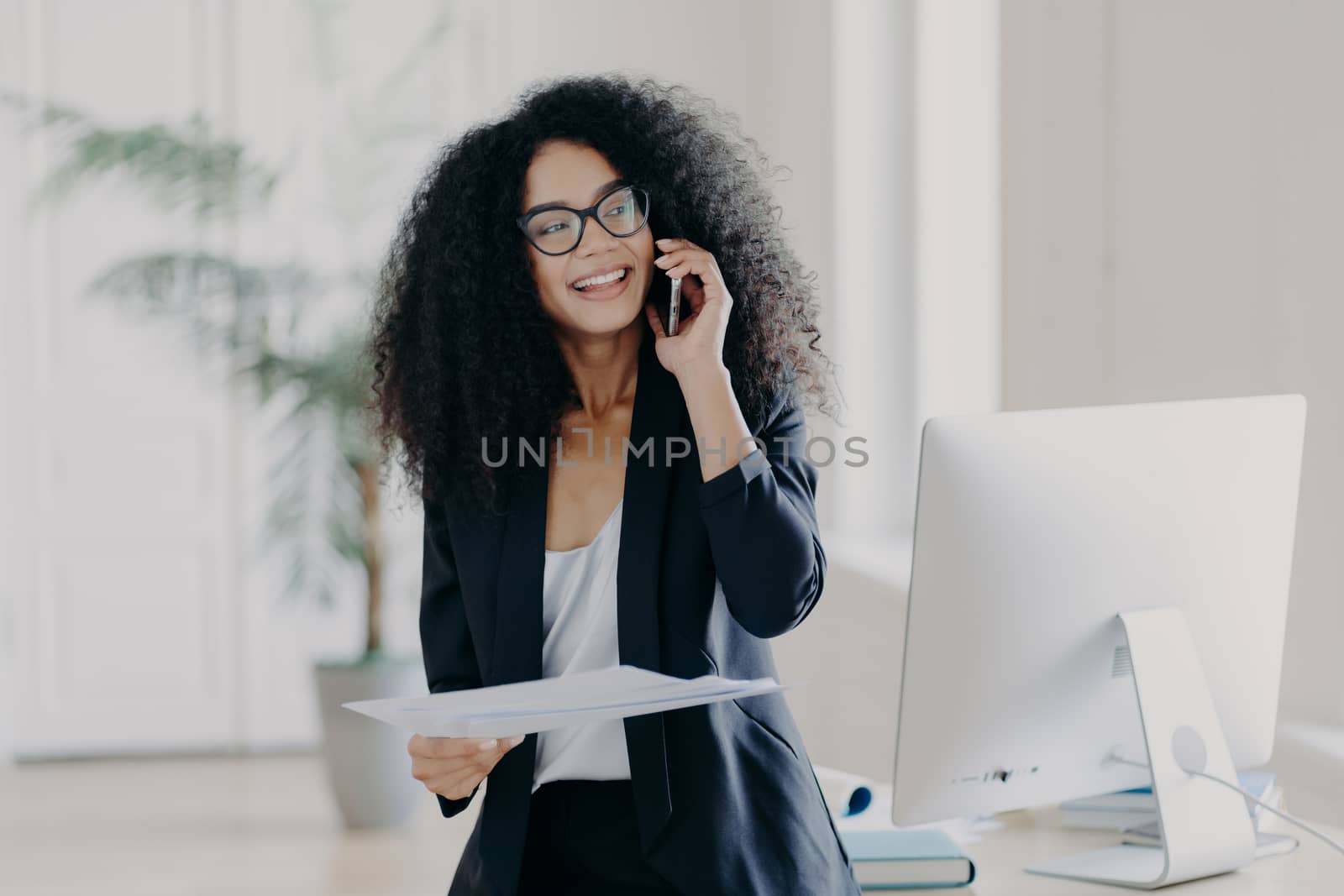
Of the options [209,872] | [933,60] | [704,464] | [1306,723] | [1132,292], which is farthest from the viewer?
[933,60]

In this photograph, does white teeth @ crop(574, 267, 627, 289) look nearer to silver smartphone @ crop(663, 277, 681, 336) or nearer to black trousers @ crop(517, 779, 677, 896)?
silver smartphone @ crop(663, 277, 681, 336)

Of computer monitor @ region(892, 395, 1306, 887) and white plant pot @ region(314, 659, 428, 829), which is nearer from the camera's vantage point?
computer monitor @ region(892, 395, 1306, 887)

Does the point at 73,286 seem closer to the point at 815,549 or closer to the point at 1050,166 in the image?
the point at 1050,166

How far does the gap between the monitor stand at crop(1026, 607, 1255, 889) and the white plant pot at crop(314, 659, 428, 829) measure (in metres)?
2.64

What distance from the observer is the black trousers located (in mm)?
1211

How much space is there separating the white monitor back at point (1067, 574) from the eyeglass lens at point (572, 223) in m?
0.37

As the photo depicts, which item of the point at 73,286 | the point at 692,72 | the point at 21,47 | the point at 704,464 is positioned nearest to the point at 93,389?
the point at 73,286

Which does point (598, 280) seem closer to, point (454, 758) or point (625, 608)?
point (625, 608)

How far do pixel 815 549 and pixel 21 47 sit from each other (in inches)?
164

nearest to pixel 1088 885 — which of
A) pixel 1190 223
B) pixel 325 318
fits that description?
pixel 1190 223

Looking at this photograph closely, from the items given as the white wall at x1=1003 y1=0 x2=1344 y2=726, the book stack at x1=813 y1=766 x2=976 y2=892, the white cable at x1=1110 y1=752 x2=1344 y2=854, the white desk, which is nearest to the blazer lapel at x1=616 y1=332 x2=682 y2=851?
the book stack at x1=813 y1=766 x2=976 y2=892

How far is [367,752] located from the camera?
3732mm

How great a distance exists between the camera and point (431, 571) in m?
1.36

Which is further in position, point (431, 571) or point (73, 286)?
point (73, 286)
